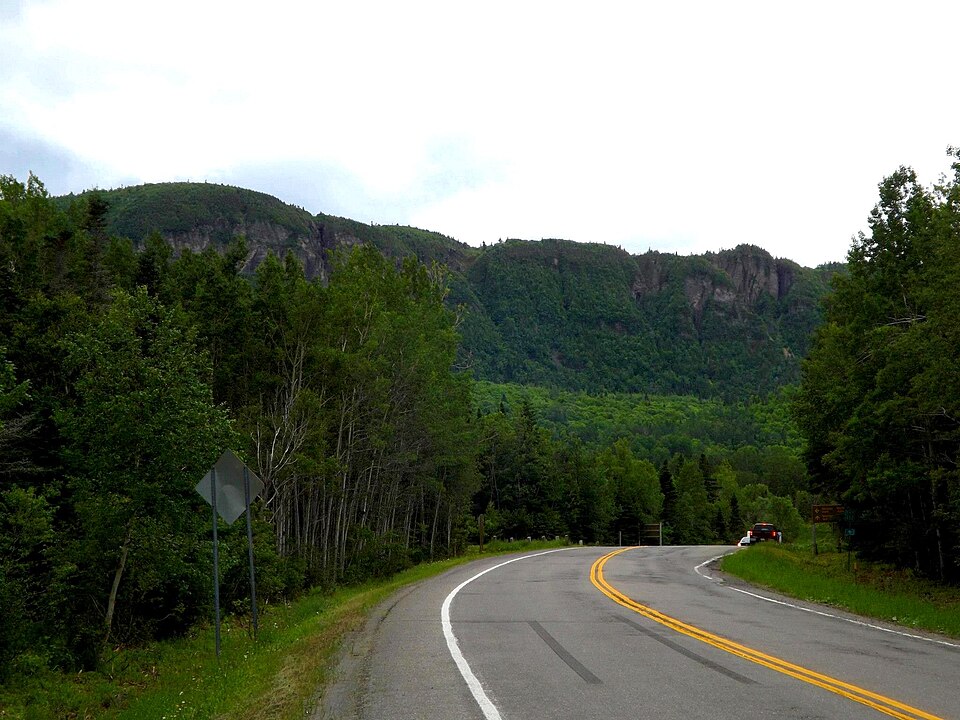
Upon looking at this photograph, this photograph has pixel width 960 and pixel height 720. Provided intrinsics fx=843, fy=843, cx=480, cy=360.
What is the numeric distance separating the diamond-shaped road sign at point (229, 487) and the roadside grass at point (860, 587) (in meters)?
12.7

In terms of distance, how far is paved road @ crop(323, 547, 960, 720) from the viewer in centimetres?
816

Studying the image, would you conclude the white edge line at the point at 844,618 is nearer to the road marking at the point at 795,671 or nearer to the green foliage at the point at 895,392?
the road marking at the point at 795,671

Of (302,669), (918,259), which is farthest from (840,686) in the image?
(918,259)

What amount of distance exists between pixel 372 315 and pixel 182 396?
15679 millimetres

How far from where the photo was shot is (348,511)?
40156 millimetres

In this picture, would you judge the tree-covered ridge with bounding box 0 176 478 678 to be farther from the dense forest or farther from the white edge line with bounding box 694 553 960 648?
the white edge line with bounding box 694 553 960 648

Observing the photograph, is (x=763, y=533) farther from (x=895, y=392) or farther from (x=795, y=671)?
(x=795, y=671)

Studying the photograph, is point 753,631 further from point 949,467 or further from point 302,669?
point 949,467

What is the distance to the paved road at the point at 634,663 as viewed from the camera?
8164 mm

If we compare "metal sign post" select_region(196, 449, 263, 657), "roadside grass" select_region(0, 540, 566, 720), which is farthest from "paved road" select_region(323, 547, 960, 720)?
"metal sign post" select_region(196, 449, 263, 657)

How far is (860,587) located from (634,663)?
1589 centimetres

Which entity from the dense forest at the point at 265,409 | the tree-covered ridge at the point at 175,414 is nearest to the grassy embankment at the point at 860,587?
the dense forest at the point at 265,409

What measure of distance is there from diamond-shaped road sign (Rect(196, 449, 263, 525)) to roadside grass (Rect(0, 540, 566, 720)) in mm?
2402

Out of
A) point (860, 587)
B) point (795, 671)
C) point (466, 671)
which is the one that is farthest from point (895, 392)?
point (466, 671)
